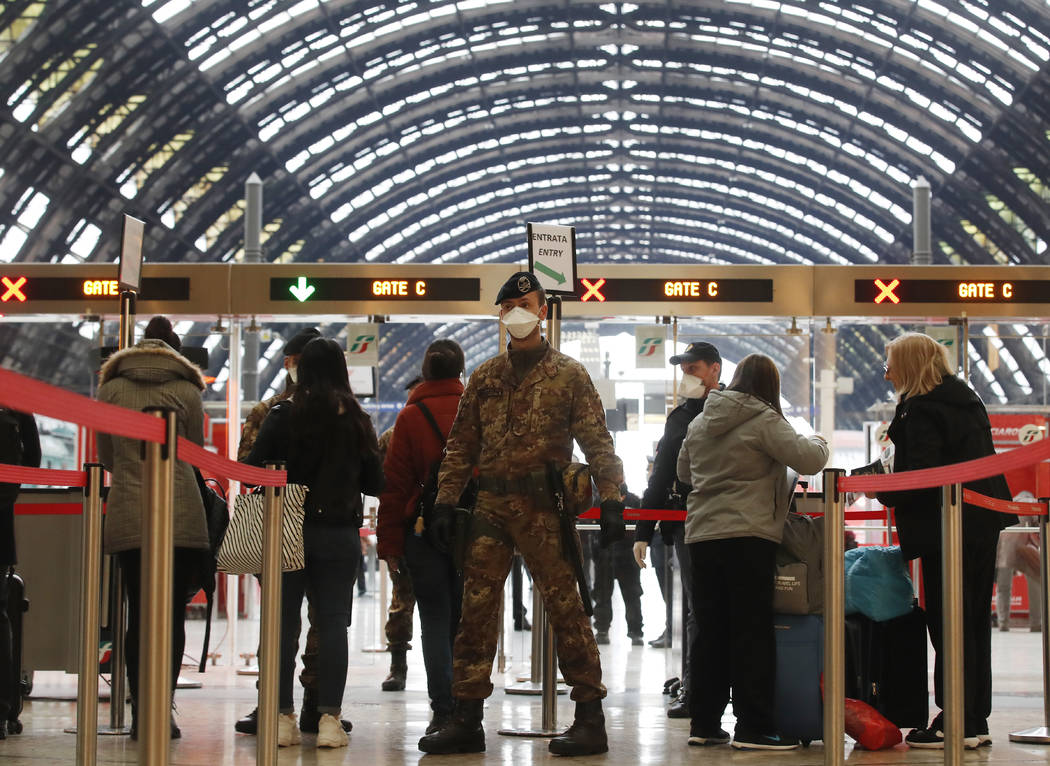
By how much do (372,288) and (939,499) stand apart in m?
5.97

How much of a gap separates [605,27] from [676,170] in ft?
38.6

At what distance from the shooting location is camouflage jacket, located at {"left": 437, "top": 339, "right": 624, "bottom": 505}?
6.00 meters

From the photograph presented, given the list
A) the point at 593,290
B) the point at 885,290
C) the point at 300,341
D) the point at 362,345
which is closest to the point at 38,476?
the point at 300,341

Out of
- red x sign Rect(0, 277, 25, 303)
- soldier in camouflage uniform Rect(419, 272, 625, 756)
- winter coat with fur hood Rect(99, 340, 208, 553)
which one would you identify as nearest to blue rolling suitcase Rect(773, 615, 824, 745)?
soldier in camouflage uniform Rect(419, 272, 625, 756)

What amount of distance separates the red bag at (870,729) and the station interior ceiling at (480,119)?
1154cm

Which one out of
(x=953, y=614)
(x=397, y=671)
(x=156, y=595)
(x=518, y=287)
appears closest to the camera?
(x=156, y=595)

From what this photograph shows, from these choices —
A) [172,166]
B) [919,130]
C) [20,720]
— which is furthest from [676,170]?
[20,720]

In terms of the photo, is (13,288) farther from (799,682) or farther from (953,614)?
(953,614)

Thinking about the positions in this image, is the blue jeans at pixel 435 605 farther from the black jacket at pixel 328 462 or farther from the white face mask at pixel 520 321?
the white face mask at pixel 520 321

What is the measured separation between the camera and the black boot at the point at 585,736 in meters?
5.95

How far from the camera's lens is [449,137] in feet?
124

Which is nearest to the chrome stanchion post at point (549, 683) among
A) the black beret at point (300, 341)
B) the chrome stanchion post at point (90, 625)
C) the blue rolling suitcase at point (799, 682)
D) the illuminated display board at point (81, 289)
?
the blue rolling suitcase at point (799, 682)

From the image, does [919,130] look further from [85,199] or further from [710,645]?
[710,645]

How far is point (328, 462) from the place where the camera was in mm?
6309
